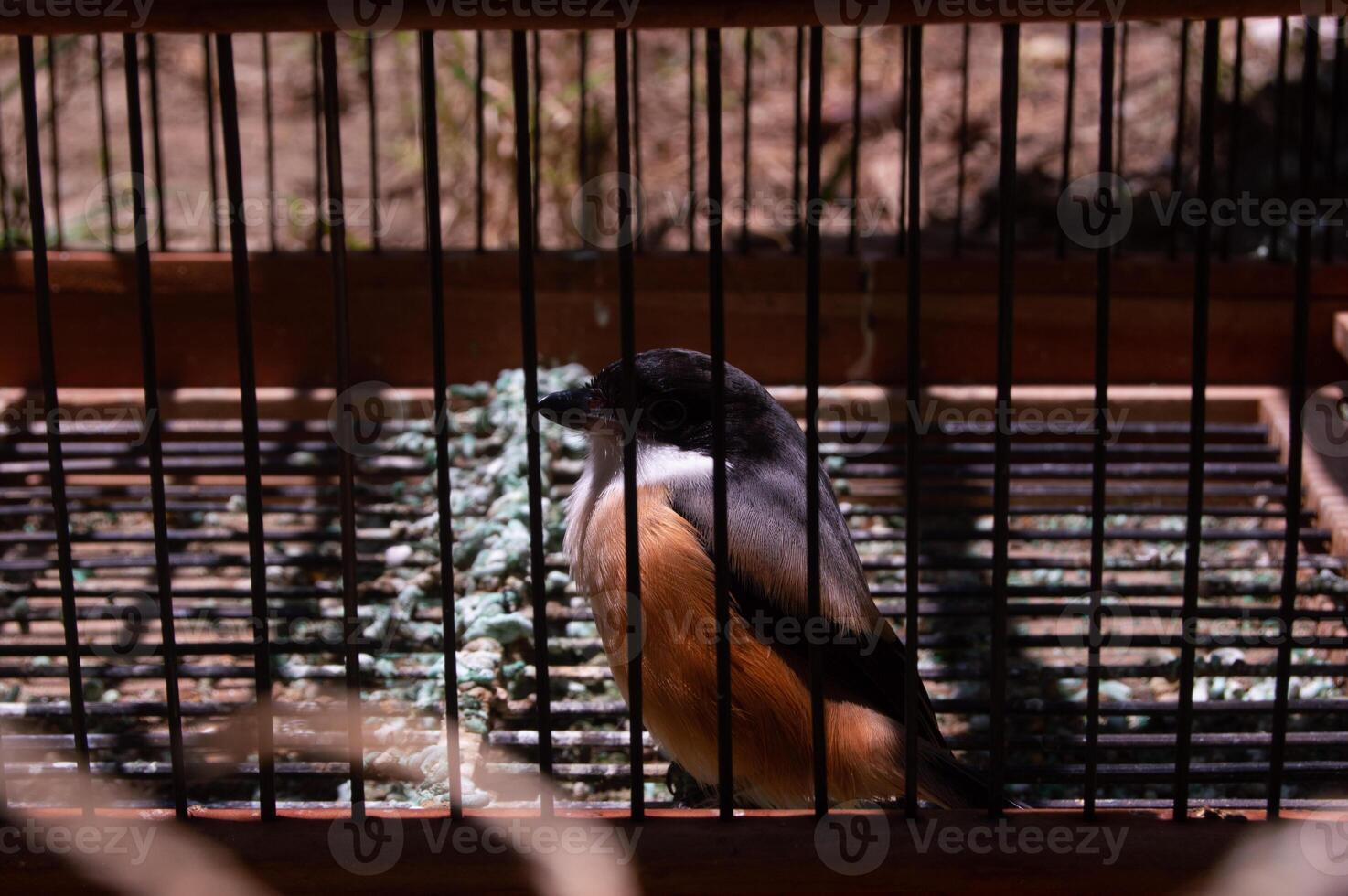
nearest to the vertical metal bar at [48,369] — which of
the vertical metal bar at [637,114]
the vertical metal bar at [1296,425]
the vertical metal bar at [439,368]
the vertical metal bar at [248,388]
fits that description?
the vertical metal bar at [248,388]

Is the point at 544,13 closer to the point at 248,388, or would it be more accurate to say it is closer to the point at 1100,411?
the point at 248,388

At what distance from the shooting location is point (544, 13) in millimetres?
2035

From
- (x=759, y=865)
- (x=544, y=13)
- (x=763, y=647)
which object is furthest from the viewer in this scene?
(x=763, y=647)

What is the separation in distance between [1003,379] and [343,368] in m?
1.09

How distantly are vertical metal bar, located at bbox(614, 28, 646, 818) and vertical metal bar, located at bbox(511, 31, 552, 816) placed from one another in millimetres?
146

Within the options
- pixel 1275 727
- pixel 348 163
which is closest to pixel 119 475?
pixel 1275 727

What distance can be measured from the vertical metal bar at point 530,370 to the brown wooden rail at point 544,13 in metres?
0.09

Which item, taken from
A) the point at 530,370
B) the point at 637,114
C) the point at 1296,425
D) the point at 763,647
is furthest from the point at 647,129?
the point at 1296,425

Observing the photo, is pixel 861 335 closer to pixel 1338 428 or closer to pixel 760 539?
pixel 1338 428

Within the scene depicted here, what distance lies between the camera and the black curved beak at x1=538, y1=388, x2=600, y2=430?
129 inches

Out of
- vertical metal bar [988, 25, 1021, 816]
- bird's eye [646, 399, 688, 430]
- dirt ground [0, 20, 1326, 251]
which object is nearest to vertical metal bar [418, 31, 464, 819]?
vertical metal bar [988, 25, 1021, 816]

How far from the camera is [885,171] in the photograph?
8.34 m

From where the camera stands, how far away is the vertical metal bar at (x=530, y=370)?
2.07 metres

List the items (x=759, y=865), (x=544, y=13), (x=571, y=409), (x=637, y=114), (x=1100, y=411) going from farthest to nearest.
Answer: (x=637, y=114) < (x=571, y=409) < (x=759, y=865) < (x=1100, y=411) < (x=544, y=13)
